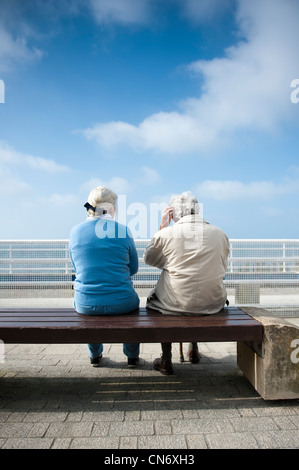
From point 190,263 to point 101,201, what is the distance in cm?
96

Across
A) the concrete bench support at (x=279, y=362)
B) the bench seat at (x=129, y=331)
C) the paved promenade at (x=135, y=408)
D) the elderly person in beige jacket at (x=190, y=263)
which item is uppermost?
the elderly person in beige jacket at (x=190, y=263)

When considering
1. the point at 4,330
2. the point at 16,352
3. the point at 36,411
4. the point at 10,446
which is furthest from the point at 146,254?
the point at 16,352

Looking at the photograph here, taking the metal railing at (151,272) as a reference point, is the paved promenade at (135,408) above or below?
below

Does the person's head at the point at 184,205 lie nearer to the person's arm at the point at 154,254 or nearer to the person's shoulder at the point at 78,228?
the person's arm at the point at 154,254

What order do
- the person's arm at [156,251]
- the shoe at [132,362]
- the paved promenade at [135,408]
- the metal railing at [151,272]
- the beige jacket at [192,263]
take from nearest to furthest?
the paved promenade at [135,408] < the beige jacket at [192,263] < the person's arm at [156,251] < the shoe at [132,362] < the metal railing at [151,272]

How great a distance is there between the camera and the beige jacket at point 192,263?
2777 millimetres

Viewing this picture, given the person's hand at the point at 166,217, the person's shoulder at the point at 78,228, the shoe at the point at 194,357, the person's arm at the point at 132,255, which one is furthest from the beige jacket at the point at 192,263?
the shoe at the point at 194,357

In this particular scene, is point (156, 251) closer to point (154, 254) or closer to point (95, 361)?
point (154, 254)

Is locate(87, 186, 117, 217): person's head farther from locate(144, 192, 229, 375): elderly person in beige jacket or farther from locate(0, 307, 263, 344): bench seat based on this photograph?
locate(0, 307, 263, 344): bench seat

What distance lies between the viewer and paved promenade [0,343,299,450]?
206cm

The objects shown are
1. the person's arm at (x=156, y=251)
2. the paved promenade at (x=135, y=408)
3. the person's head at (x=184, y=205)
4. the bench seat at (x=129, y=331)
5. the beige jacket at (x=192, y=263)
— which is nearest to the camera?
the paved promenade at (x=135, y=408)

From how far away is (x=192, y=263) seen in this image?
278cm

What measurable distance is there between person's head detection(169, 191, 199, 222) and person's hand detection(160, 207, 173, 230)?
0.04 m
